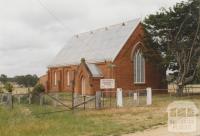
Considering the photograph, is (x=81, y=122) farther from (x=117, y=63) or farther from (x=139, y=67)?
(x=139, y=67)

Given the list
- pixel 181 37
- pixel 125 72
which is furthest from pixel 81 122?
pixel 125 72

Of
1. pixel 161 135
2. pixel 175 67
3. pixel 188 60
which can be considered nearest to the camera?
pixel 161 135

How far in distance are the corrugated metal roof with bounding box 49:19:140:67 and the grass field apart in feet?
75.6

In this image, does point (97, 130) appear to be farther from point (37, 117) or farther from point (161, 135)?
point (37, 117)

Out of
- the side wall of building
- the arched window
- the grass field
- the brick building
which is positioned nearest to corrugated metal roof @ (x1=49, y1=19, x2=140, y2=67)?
the brick building

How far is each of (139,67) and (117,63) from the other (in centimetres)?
384

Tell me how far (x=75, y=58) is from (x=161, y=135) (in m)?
43.3

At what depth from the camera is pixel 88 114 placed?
2841 centimetres

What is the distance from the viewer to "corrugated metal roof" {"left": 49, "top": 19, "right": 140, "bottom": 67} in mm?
53375

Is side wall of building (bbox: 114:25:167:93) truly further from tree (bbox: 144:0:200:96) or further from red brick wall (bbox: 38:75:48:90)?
red brick wall (bbox: 38:75:48:90)

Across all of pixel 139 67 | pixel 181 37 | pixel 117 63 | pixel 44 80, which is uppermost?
pixel 181 37

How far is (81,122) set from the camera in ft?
78.7

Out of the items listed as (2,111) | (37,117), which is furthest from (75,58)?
(37,117)

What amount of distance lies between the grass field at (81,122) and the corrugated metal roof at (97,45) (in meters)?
23.1
